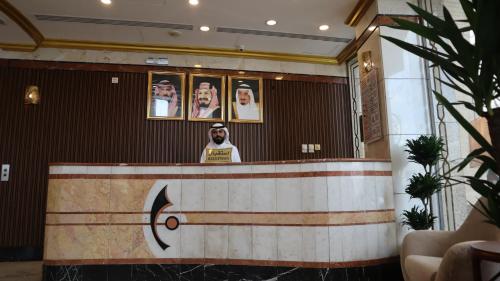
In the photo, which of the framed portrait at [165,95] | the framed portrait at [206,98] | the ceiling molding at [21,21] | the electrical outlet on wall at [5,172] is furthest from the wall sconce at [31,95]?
the framed portrait at [206,98]

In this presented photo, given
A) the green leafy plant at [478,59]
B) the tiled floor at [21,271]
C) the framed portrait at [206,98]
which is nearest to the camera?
the green leafy plant at [478,59]

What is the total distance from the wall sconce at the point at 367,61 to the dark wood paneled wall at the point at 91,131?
7.00 ft

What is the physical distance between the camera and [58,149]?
624 centimetres

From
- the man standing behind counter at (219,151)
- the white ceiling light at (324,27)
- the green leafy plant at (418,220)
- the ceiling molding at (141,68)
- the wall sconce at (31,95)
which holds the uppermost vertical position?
the white ceiling light at (324,27)

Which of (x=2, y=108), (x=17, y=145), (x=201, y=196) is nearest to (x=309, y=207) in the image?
(x=201, y=196)

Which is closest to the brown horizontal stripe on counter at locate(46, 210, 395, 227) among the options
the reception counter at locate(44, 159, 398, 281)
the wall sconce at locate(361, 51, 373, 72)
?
the reception counter at locate(44, 159, 398, 281)

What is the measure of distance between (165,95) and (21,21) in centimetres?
262

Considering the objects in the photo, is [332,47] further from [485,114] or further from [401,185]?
[485,114]

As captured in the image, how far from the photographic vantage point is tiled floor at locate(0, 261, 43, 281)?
14.1 ft

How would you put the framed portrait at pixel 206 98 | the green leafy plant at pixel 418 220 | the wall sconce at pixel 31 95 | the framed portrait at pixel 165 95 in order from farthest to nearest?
the framed portrait at pixel 206 98 → the framed portrait at pixel 165 95 → the wall sconce at pixel 31 95 → the green leafy plant at pixel 418 220

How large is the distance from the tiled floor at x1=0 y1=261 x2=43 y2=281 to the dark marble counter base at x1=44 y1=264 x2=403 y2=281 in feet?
2.50

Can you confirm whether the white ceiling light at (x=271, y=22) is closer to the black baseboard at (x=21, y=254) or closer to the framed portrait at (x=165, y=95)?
the framed portrait at (x=165, y=95)

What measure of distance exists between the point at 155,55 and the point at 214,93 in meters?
1.39

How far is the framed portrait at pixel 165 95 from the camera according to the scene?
6633 mm
